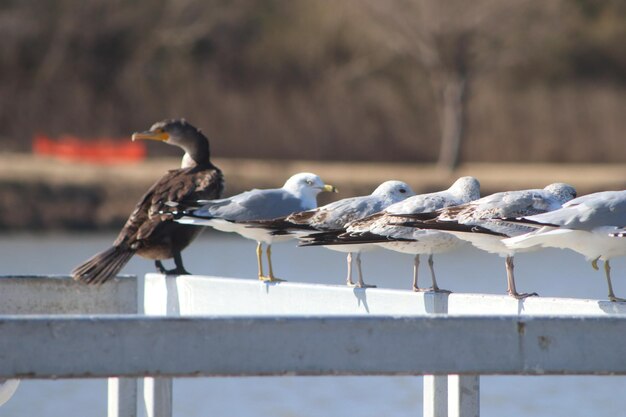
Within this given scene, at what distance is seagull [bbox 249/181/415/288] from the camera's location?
7180mm

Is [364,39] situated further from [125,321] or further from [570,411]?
[125,321]

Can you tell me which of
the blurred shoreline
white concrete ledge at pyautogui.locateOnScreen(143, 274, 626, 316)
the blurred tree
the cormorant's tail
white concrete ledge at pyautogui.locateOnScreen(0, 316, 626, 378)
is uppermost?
the blurred tree

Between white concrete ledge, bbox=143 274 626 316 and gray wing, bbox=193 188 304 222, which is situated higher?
gray wing, bbox=193 188 304 222

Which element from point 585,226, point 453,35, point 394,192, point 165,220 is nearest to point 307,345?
point 585,226

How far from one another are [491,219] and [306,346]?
2.56m

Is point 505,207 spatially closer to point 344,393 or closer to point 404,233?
point 404,233

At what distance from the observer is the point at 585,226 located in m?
6.04

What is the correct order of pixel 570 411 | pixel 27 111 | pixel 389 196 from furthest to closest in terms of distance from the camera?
pixel 27 111
pixel 570 411
pixel 389 196

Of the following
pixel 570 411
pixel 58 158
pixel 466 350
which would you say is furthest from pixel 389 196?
pixel 58 158

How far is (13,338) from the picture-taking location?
3.77m

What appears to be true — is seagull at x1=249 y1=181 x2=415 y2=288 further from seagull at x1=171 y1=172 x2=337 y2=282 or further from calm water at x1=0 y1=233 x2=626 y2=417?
calm water at x1=0 y1=233 x2=626 y2=417

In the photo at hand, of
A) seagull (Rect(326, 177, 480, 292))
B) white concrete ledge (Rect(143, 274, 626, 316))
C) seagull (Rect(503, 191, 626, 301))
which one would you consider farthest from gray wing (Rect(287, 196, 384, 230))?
seagull (Rect(503, 191, 626, 301))

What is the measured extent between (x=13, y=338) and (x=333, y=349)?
85 centimetres

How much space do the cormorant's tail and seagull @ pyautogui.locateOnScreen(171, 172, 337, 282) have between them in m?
0.40
